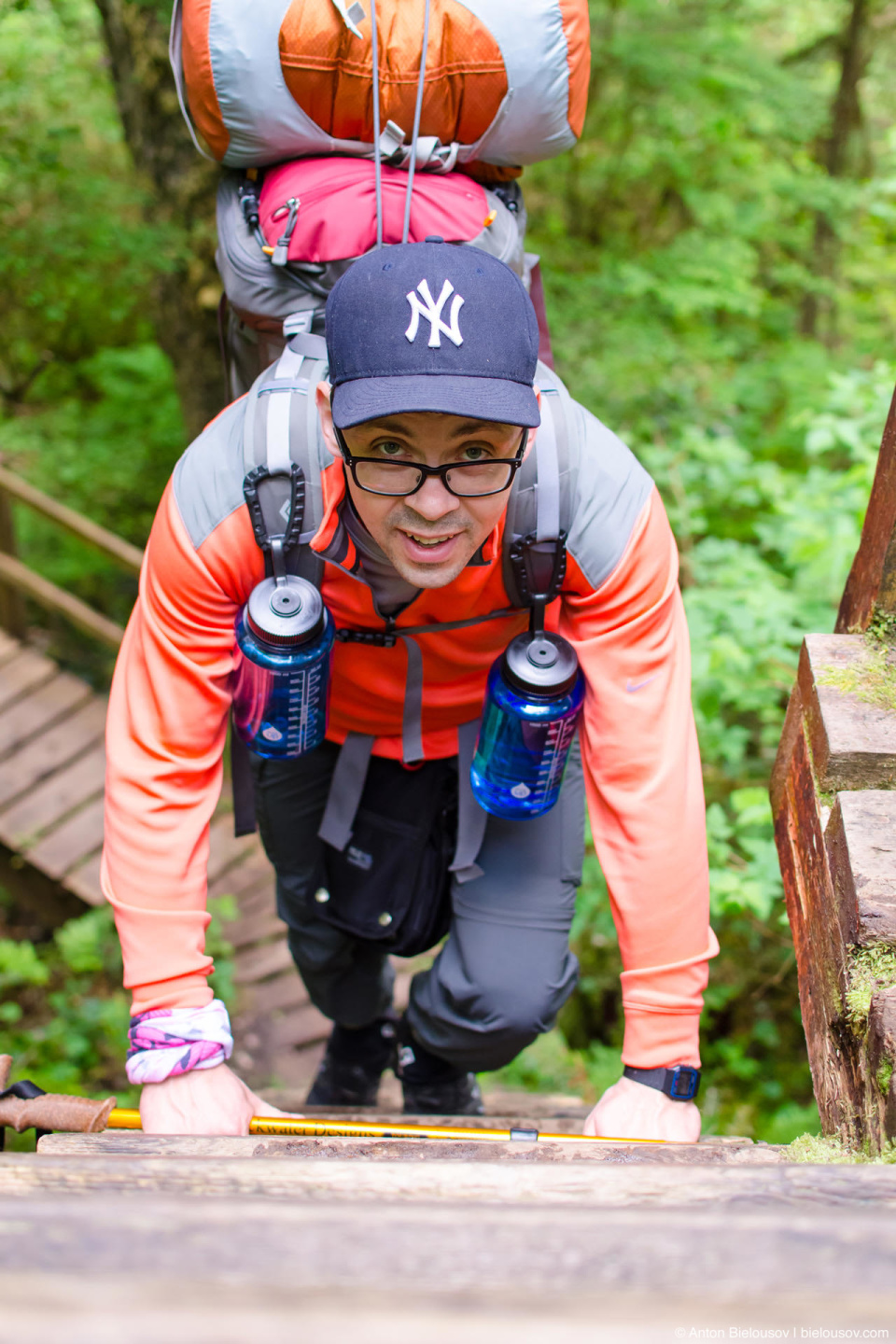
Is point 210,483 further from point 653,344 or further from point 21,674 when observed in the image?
point 21,674

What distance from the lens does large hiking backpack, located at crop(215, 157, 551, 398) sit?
2.17 meters

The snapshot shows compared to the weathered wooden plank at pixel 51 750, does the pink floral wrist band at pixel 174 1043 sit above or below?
above

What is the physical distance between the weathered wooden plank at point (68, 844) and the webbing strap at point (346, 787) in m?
3.31

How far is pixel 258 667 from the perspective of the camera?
6.59ft

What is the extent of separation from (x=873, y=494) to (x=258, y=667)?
129cm

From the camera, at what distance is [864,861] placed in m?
1.68

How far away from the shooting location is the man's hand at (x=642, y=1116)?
200cm

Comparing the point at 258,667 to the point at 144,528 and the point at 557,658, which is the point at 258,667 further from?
the point at 144,528

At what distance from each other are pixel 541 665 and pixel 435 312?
724 mm

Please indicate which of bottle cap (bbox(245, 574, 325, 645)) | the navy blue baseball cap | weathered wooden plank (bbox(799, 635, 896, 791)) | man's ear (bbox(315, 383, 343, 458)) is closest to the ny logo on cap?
the navy blue baseball cap

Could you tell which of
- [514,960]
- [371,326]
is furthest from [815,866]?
[371,326]

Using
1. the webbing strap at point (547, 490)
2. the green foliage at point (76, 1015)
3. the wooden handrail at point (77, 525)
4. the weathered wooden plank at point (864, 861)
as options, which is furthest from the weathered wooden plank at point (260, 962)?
the weathered wooden plank at point (864, 861)

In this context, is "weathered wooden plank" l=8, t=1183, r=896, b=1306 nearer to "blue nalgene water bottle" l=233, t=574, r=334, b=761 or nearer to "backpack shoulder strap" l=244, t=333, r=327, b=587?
"blue nalgene water bottle" l=233, t=574, r=334, b=761

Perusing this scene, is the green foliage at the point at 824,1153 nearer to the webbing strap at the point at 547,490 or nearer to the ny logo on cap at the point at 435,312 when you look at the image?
the webbing strap at the point at 547,490
